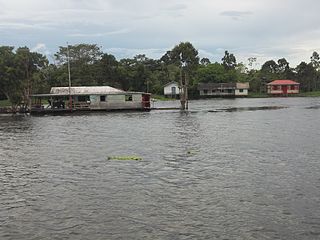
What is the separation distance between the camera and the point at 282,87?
148m

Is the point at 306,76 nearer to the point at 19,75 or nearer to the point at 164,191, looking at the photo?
the point at 19,75

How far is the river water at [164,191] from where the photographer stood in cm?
1238

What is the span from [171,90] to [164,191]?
123 metres

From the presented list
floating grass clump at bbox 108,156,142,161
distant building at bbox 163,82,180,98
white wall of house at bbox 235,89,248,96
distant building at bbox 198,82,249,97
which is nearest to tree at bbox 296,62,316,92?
distant building at bbox 198,82,249,97

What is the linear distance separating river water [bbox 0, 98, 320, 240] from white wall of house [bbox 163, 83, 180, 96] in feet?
355

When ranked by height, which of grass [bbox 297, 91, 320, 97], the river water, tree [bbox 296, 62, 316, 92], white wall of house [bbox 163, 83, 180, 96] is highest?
tree [bbox 296, 62, 316, 92]

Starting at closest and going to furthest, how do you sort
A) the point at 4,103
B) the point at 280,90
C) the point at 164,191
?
the point at 164,191 → the point at 4,103 → the point at 280,90

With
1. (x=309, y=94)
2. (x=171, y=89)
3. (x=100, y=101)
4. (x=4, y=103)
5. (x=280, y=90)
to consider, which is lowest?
(x=309, y=94)

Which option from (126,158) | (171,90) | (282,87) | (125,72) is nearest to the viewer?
(126,158)

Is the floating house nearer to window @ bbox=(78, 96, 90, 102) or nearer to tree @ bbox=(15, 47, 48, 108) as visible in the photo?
window @ bbox=(78, 96, 90, 102)

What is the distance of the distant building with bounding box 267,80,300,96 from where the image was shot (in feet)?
484

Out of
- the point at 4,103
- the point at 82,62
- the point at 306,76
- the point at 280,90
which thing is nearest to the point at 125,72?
the point at 82,62

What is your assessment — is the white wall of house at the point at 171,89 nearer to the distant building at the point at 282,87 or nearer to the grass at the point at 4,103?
the distant building at the point at 282,87

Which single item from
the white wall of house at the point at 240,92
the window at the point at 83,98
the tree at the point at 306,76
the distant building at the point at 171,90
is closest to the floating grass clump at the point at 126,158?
the window at the point at 83,98
